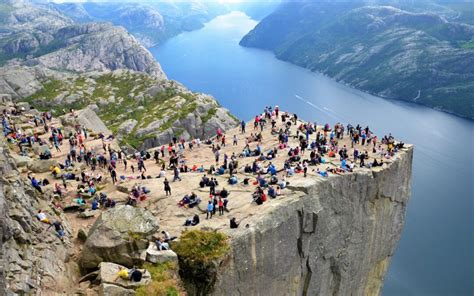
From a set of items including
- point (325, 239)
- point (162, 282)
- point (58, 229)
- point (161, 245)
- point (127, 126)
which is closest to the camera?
point (162, 282)

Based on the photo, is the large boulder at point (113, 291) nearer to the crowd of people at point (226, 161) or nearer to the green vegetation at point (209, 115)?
the crowd of people at point (226, 161)

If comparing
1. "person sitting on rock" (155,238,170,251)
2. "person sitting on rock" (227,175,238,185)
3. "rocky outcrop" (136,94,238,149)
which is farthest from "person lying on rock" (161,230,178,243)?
"rocky outcrop" (136,94,238,149)

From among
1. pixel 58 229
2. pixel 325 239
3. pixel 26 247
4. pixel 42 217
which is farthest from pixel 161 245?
pixel 325 239

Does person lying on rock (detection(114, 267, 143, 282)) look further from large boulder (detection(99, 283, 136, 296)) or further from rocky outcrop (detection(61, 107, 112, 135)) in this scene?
rocky outcrop (detection(61, 107, 112, 135))

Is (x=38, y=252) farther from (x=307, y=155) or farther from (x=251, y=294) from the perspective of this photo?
(x=307, y=155)

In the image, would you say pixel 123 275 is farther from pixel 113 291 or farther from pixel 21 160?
pixel 21 160

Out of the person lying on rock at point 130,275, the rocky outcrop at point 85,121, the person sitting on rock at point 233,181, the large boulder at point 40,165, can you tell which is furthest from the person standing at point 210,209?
the rocky outcrop at point 85,121

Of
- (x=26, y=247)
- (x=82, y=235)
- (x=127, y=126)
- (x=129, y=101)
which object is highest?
(x=26, y=247)
